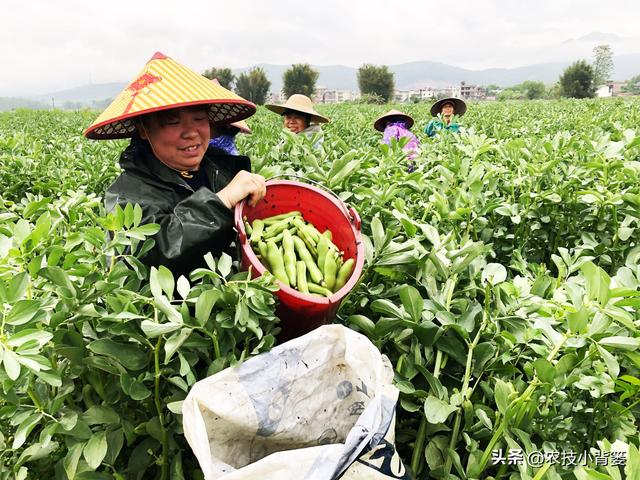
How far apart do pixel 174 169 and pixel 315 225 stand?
1.94ft

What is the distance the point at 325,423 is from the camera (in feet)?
4.04

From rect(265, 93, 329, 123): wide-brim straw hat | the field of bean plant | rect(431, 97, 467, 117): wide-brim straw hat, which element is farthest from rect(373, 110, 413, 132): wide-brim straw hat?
the field of bean plant

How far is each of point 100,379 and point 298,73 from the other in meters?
61.0

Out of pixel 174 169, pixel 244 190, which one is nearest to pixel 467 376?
pixel 244 190

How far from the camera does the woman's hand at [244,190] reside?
153 cm

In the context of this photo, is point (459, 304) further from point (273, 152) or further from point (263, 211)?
point (273, 152)

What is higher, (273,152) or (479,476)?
(273,152)

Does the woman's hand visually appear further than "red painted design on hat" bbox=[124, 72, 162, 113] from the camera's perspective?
No

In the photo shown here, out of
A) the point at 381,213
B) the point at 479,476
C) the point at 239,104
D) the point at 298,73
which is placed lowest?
the point at 479,476

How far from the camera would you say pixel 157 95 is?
1640mm

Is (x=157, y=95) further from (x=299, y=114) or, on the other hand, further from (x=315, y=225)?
(x=299, y=114)

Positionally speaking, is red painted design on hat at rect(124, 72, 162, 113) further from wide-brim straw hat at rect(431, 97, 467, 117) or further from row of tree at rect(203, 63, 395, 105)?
row of tree at rect(203, 63, 395, 105)

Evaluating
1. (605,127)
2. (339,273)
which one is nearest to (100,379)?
(339,273)

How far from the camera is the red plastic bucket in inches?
52.8
